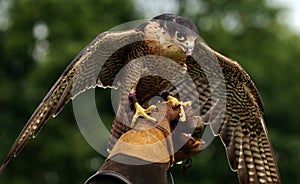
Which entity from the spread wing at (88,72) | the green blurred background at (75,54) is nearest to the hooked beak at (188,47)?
Answer: the spread wing at (88,72)

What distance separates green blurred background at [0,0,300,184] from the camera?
25.8m

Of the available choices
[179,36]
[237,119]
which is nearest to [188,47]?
[179,36]

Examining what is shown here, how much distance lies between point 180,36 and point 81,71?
1095 mm

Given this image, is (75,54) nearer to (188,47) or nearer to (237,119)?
(237,119)

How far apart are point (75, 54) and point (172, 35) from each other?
56.5ft

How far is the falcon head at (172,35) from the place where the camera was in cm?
786

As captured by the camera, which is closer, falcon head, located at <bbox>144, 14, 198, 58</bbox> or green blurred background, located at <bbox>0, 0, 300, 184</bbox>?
falcon head, located at <bbox>144, 14, 198, 58</bbox>

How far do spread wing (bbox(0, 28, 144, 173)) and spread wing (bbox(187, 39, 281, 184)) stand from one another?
0.84 m

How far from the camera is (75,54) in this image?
981 inches

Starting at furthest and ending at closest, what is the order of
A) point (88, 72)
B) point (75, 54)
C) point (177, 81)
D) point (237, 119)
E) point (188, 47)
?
point (75, 54) → point (237, 119) → point (177, 81) → point (188, 47) → point (88, 72)

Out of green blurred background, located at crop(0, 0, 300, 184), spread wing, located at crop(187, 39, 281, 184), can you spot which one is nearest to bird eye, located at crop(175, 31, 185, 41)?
spread wing, located at crop(187, 39, 281, 184)

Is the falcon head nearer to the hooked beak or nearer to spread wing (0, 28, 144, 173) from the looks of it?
the hooked beak

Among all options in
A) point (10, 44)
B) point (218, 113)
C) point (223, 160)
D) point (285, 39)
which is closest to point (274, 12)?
point (285, 39)

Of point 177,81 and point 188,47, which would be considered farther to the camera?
point 177,81
